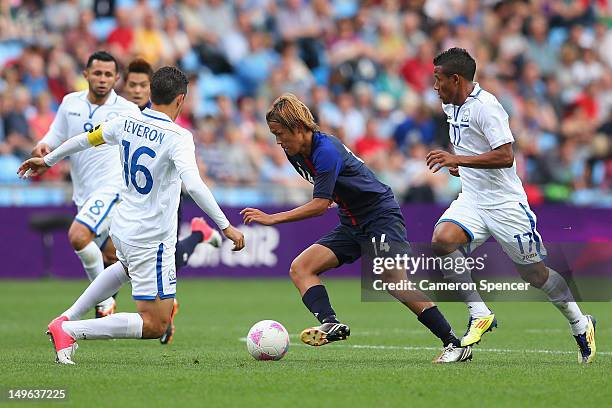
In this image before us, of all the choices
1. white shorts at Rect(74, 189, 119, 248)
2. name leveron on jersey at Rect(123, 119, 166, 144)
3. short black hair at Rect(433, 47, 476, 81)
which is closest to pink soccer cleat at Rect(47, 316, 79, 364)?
name leveron on jersey at Rect(123, 119, 166, 144)

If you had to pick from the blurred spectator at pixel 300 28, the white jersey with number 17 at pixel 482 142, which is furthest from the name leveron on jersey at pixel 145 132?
the blurred spectator at pixel 300 28

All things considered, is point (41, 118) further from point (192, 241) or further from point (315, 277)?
point (315, 277)

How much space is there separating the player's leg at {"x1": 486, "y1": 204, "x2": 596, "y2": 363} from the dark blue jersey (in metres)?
0.95

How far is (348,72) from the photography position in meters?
23.7

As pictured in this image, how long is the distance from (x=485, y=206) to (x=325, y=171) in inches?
62.3

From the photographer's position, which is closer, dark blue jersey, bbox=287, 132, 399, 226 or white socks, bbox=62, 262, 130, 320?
dark blue jersey, bbox=287, 132, 399, 226

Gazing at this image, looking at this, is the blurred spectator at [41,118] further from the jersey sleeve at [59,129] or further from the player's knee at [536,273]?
the player's knee at [536,273]

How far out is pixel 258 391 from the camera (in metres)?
7.33

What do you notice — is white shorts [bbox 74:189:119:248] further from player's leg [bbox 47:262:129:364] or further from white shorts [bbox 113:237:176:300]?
white shorts [bbox 113:237:176:300]

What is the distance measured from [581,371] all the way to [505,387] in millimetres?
1131

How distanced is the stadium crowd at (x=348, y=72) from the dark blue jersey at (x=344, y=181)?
10140 millimetres

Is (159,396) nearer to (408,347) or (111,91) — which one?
(408,347)

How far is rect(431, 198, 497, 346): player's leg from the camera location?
952 centimetres

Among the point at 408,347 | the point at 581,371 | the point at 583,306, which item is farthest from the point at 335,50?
the point at 581,371
